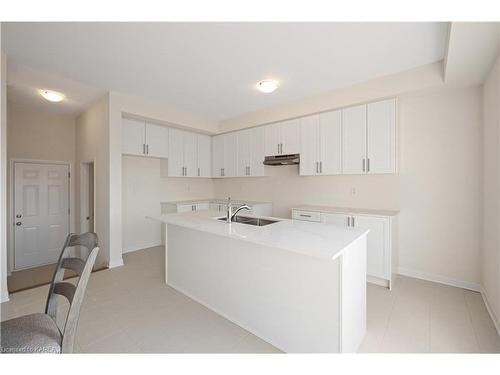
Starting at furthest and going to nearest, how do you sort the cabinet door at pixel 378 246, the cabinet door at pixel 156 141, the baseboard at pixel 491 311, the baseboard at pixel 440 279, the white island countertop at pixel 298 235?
the cabinet door at pixel 156 141
the cabinet door at pixel 378 246
the baseboard at pixel 440 279
the baseboard at pixel 491 311
the white island countertop at pixel 298 235

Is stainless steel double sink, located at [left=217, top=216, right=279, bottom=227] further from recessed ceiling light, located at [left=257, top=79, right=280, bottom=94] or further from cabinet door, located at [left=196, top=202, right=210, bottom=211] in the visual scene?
cabinet door, located at [left=196, top=202, right=210, bottom=211]

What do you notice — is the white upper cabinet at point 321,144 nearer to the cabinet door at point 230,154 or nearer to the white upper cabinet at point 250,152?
the white upper cabinet at point 250,152

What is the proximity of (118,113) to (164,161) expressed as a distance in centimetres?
140

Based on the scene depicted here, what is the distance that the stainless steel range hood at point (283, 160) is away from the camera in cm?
390

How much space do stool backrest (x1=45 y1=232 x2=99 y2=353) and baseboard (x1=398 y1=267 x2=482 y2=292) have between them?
363 cm

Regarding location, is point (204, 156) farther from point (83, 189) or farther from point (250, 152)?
point (83, 189)

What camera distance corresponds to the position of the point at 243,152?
4738 mm

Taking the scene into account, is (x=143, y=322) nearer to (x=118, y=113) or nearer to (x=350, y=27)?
(x=118, y=113)

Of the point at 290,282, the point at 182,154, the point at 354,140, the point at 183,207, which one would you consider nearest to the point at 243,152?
the point at 182,154

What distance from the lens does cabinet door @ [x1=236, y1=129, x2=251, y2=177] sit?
184 inches

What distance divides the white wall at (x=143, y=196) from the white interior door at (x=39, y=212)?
132 cm

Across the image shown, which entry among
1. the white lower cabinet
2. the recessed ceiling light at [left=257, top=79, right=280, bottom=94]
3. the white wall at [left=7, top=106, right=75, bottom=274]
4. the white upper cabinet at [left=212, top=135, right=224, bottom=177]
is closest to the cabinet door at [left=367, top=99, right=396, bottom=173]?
the white lower cabinet

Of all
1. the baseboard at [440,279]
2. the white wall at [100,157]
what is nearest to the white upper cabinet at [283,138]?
the baseboard at [440,279]
